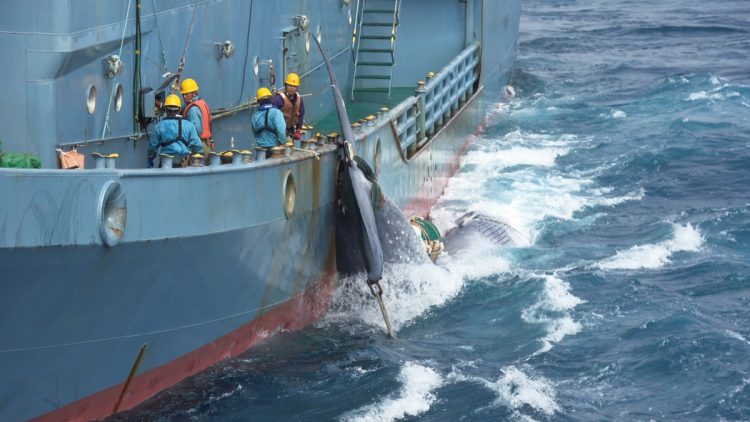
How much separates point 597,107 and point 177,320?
1680cm

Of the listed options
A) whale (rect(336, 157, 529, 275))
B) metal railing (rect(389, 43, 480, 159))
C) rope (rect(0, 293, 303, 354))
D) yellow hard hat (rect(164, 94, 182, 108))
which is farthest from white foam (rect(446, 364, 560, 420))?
metal railing (rect(389, 43, 480, 159))

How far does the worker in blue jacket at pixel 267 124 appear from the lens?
1180 centimetres

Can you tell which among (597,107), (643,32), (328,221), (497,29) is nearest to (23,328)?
(328,221)

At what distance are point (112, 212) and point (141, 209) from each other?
311 millimetres

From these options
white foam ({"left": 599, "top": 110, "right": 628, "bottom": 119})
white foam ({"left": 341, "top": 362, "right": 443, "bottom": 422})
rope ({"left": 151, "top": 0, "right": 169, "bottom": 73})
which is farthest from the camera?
white foam ({"left": 599, "top": 110, "right": 628, "bottom": 119})

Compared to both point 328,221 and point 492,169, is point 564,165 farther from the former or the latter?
point 328,221

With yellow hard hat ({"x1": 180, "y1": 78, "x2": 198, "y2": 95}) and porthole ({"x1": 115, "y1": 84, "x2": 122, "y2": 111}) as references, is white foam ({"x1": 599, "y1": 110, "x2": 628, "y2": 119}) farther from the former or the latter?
porthole ({"x1": 115, "y1": 84, "x2": 122, "y2": 111})

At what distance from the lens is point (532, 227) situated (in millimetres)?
16875

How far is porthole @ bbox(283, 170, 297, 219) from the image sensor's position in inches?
449

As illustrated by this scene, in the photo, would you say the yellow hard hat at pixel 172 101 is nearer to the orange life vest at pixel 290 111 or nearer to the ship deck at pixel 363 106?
the orange life vest at pixel 290 111

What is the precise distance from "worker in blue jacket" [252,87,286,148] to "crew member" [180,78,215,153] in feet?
2.11

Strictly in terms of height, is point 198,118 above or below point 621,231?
above

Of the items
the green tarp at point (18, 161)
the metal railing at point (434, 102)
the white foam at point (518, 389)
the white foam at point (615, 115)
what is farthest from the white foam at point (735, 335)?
the white foam at point (615, 115)

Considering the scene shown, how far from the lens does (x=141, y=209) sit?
942cm
